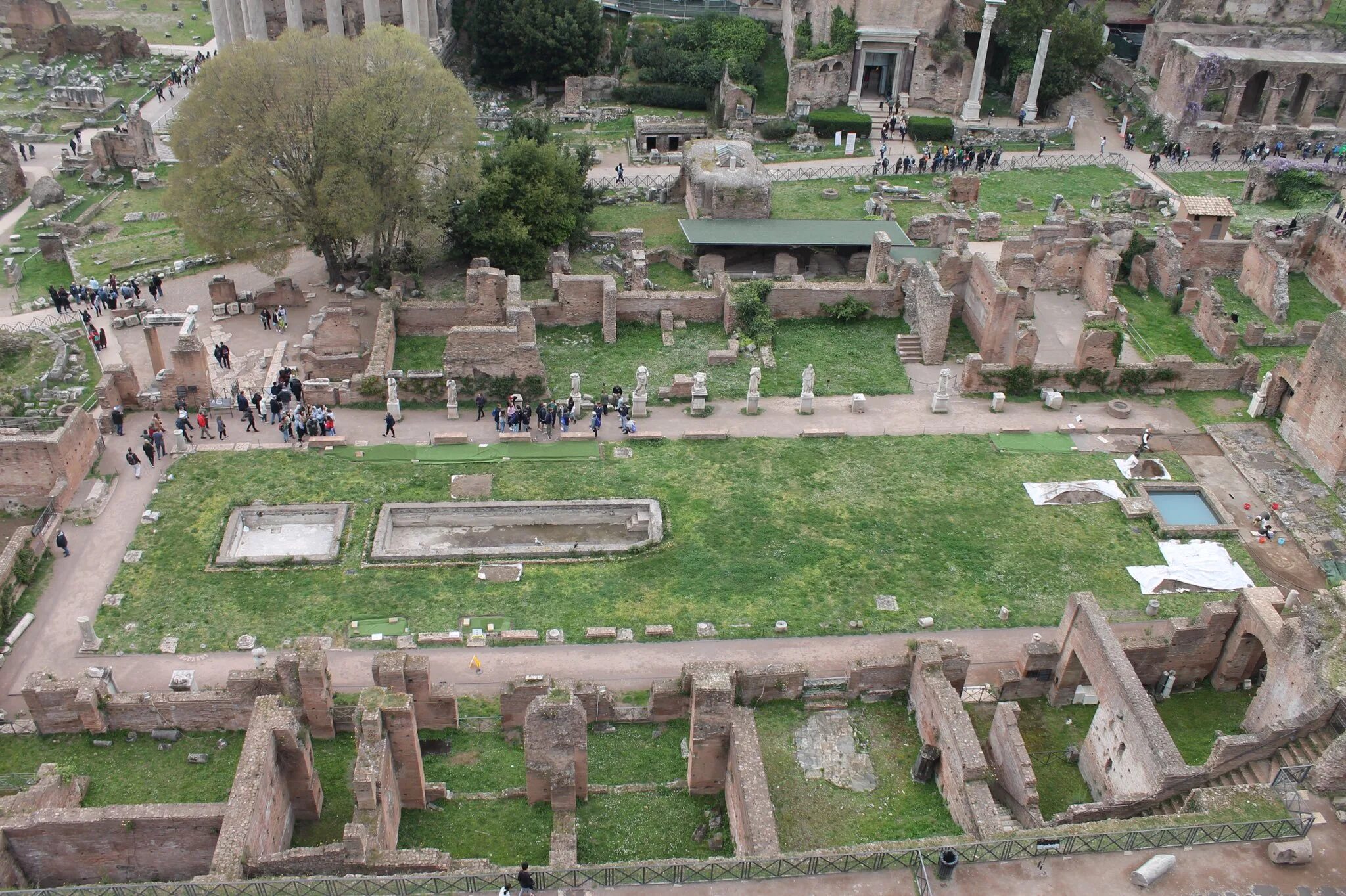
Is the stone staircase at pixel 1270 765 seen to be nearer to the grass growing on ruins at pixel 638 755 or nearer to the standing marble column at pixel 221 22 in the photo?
the grass growing on ruins at pixel 638 755

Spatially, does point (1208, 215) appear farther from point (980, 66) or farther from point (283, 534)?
point (283, 534)

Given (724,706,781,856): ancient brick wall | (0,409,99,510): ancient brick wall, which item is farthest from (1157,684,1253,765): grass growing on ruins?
(0,409,99,510): ancient brick wall

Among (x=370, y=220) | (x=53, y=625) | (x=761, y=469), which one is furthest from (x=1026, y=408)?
(x=53, y=625)

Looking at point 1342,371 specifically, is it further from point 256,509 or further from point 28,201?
point 28,201

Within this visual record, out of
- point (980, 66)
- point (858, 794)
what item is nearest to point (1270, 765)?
point (858, 794)

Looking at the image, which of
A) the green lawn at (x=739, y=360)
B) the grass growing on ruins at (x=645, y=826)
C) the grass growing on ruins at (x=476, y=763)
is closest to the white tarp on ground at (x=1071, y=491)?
the green lawn at (x=739, y=360)

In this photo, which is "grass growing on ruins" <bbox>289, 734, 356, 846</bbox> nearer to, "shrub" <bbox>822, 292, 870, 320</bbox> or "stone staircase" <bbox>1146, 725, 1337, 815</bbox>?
"stone staircase" <bbox>1146, 725, 1337, 815</bbox>

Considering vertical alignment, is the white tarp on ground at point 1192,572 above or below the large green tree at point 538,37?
below
